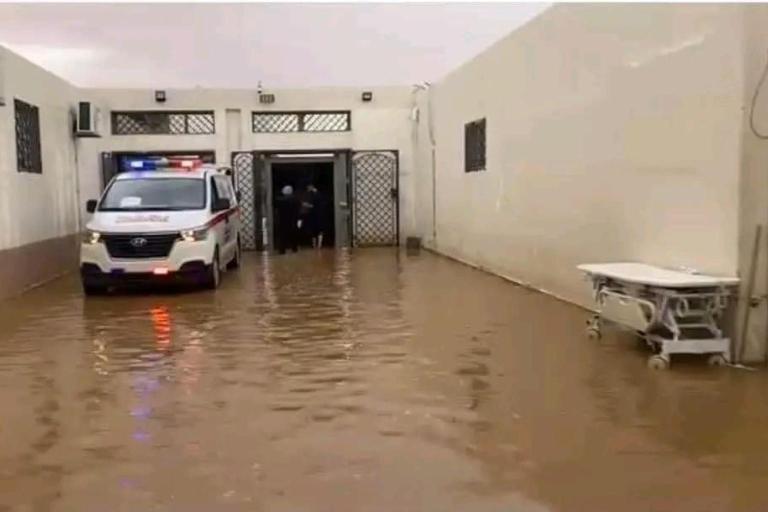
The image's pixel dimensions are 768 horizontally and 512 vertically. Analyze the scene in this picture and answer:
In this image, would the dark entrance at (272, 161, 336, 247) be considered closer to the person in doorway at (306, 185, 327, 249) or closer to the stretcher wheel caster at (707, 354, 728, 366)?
the person in doorway at (306, 185, 327, 249)

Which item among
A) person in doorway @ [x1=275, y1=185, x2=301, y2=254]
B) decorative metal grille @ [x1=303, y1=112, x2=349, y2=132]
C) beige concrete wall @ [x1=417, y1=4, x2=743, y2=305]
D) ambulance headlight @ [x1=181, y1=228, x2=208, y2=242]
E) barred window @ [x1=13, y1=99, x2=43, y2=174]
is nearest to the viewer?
beige concrete wall @ [x1=417, y1=4, x2=743, y2=305]

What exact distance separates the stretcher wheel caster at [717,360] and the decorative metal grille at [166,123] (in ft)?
47.6

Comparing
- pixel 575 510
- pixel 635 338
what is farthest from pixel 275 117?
pixel 575 510

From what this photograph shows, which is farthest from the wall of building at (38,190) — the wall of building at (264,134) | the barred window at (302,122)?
the barred window at (302,122)

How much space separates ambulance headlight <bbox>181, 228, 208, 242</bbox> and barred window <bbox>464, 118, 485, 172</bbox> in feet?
15.6

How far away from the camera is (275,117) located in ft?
63.5

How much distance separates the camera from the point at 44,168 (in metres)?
14.0

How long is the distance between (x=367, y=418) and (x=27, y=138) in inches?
396

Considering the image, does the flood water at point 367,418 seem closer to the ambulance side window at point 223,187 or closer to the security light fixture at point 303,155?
the ambulance side window at point 223,187

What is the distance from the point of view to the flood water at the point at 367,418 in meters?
3.97

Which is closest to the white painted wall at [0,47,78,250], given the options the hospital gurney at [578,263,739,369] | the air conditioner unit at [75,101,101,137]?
the air conditioner unit at [75,101,101,137]

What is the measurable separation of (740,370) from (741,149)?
5.45 ft

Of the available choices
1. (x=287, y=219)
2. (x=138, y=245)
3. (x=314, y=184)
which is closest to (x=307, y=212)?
(x=287, y=219)

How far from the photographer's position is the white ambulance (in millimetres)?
11445
